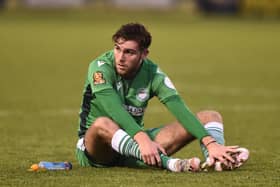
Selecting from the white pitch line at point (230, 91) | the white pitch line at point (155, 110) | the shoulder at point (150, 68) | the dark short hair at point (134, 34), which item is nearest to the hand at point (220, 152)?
the shoulder at point (150, 68)

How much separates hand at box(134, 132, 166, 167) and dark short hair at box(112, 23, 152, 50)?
0.72m

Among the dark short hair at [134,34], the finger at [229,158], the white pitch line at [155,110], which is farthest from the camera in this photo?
the white pitch line at [155,110]

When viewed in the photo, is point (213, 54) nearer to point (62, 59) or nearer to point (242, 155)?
point (62, 59)

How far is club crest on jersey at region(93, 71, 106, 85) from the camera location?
312 inches

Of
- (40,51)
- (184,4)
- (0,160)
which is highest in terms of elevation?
(0,160)

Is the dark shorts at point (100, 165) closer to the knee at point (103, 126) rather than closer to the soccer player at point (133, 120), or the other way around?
the soccer player at point (133, 120)

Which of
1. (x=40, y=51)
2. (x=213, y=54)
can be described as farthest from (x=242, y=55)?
(x=40, y=51)

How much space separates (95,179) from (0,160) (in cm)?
147

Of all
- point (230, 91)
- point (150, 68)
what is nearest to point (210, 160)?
point (150, 68)

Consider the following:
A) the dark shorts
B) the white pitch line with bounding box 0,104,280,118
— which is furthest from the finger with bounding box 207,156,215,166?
the white pitch line with bounding box 0,104,280,118

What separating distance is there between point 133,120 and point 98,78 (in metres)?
0.44

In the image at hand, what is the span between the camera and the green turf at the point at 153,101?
7891mm

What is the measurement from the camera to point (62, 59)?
22.2 meters

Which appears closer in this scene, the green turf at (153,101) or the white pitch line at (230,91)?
the green turf at (153,101)
